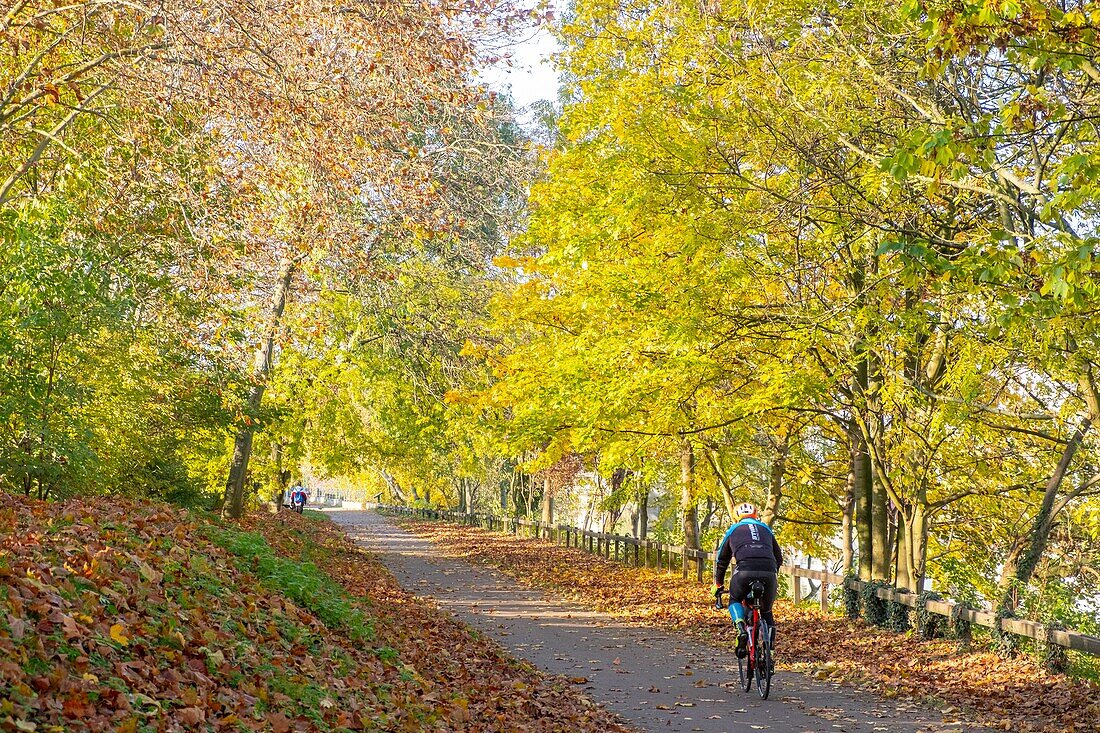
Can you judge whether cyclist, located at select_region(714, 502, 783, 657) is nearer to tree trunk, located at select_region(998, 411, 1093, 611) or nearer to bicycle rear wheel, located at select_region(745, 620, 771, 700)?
bicycle rear wheel, located at select_region(745, 620, 771, 700)

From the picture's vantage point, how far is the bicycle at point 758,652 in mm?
10398

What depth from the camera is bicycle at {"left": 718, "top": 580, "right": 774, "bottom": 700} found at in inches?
409

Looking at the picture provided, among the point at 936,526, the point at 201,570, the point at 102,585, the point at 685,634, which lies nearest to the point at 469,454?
the point at 936,526

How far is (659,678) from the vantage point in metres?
11.6

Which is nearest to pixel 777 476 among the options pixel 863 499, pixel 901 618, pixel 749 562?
pixel 863 499

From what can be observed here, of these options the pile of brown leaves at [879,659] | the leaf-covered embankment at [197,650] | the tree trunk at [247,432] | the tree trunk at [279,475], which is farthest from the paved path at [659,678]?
the tree trunk at [279,475]

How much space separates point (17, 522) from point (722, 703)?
6.99 meters

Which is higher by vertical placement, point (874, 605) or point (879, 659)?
point (874, 605)

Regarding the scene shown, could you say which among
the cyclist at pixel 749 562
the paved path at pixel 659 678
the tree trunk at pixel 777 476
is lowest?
the paved path at pixel 659 678

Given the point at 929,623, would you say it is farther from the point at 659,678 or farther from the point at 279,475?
the point at 279,475

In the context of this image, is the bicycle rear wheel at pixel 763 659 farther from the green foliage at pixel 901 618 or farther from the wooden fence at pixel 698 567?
the green foliage at pixel 901 618

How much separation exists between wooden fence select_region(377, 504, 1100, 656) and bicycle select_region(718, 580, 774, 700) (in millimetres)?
3286

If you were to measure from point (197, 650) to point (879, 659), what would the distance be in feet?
31.6

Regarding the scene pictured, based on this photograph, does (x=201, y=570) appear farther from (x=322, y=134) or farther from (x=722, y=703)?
(x=722, y=703)
